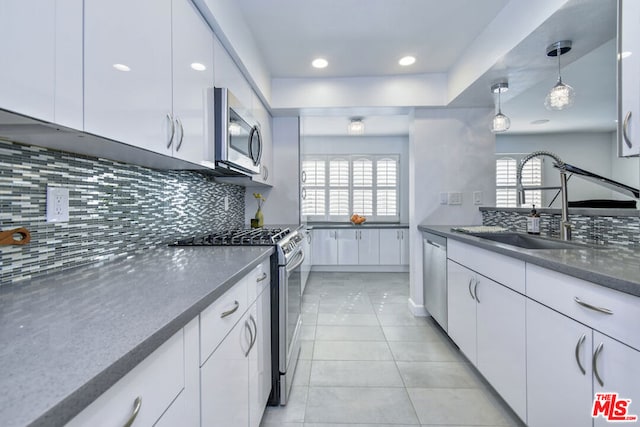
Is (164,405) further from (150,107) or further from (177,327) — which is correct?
(150,107)

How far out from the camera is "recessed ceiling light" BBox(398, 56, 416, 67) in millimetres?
2510

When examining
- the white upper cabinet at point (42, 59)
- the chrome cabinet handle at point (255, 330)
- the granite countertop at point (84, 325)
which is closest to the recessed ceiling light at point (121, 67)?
the white upper cabinet at point (42, 59)

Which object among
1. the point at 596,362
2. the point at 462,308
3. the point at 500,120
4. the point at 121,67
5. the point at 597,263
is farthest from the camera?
the point at 500,120

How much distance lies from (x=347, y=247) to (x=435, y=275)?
86.9 inches

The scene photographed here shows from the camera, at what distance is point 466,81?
2393 mm

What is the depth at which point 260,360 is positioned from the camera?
54.1 inches

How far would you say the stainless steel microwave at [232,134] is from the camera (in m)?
1.54

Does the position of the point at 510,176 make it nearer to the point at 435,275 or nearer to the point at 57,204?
the point at 435,275

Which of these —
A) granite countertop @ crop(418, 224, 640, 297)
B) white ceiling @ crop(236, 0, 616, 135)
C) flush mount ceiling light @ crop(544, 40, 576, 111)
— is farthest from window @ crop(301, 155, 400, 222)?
granite countertop @ crop(418, 224, 640, 297)

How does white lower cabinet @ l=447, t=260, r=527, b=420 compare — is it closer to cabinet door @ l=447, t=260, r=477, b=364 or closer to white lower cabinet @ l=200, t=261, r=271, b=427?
cabinet door @ l=447, t=260, r=477, b=364

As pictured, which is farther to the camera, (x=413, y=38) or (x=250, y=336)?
(x=413, y=38)

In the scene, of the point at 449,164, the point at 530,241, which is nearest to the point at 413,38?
the point at 449,164

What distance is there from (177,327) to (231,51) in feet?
5.48

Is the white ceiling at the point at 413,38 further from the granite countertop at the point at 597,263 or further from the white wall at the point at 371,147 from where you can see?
the white wall at the point at 371,147
